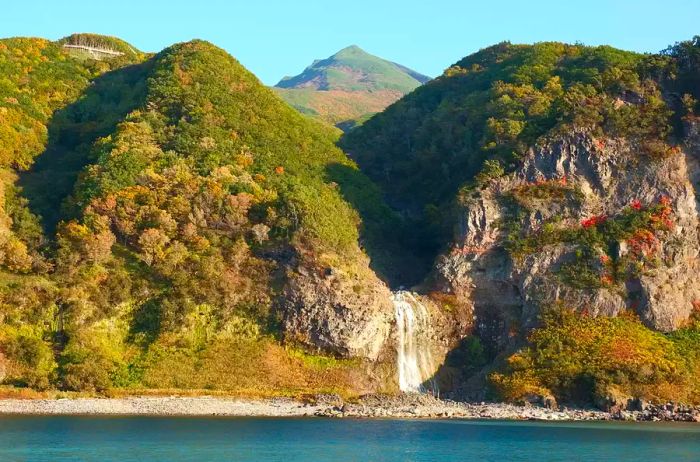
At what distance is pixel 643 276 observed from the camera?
331 ft

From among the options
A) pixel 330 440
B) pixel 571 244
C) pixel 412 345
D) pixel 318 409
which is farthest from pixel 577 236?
pixel 330 440

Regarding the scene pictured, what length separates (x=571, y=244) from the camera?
10412 centimetres

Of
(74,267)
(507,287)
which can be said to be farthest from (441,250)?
(74,267)

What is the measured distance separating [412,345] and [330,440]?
30.9m

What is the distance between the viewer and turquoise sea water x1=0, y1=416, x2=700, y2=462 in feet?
206

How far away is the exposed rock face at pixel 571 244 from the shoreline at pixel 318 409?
13.2 m

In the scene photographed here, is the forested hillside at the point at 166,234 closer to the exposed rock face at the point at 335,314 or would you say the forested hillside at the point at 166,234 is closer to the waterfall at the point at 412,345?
the exposed rock face at the point at 335,314

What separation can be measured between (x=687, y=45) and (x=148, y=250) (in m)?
62.5

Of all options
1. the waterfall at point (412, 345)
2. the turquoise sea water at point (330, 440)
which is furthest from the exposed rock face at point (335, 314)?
the turquoise sea water at point (330, 440)

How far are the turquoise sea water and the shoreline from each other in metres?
3.33

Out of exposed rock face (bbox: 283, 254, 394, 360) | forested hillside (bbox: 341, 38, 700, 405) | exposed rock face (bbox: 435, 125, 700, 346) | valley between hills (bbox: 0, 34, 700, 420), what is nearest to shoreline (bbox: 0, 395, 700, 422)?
valley between hills (bbox: 0, 34, 700, 420)

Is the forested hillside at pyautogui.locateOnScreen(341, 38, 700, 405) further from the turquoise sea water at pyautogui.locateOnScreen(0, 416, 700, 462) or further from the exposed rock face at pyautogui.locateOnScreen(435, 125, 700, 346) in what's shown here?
the turquoise sea water at pyautogui.locateOnScreen(0, 416, 700, 462)

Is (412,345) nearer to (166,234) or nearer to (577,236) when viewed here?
(577,236)

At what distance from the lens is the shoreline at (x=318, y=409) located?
83.0m
